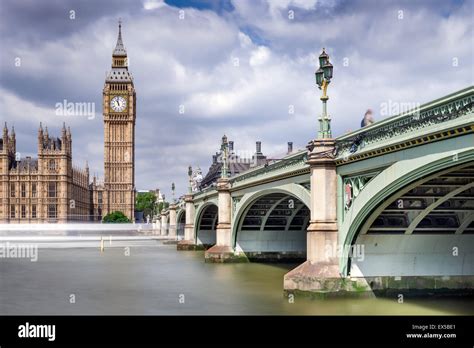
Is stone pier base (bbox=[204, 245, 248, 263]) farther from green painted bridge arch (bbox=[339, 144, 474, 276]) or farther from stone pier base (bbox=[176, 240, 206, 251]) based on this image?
green painted bridge arch (bbox=[339, 144, 474, 276])

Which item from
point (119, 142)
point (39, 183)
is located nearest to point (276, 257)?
point (39, 183)

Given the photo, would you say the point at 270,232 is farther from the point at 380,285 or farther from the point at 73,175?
the point at 73,175

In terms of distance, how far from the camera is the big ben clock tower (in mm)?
145125

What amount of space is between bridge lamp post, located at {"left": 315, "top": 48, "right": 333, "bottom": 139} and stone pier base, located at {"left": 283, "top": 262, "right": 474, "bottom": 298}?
16.0 feet

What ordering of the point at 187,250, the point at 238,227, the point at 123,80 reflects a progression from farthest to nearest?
1. the point at 123,80
2. the point at 187,250
3. the point at 238,227

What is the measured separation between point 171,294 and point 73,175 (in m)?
110

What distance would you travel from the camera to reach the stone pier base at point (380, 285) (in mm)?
22016

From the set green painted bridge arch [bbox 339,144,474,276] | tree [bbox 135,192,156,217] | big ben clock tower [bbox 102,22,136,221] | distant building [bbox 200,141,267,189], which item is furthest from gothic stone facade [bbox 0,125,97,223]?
green painted bridge arch [bbox 339,144,474,276]

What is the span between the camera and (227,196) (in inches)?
1706

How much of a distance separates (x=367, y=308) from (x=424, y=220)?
3808 millimetres

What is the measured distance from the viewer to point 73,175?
132 meters

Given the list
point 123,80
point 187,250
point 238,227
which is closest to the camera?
point 238,227
